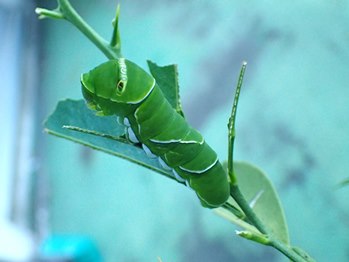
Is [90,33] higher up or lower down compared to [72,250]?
higher up

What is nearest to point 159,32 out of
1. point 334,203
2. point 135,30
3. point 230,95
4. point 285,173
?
point 135,30

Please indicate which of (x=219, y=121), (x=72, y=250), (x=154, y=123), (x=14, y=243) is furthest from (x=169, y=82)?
(x=14, y=243)

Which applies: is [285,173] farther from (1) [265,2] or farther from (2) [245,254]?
(1) [265,2]

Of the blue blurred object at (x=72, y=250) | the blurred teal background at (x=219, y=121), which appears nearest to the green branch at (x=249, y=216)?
the blurred teal background at (x=219, y=121)

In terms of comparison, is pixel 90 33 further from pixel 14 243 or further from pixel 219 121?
pixel 14 243

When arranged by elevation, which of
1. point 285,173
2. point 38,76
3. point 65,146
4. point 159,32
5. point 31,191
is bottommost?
point 31,191
